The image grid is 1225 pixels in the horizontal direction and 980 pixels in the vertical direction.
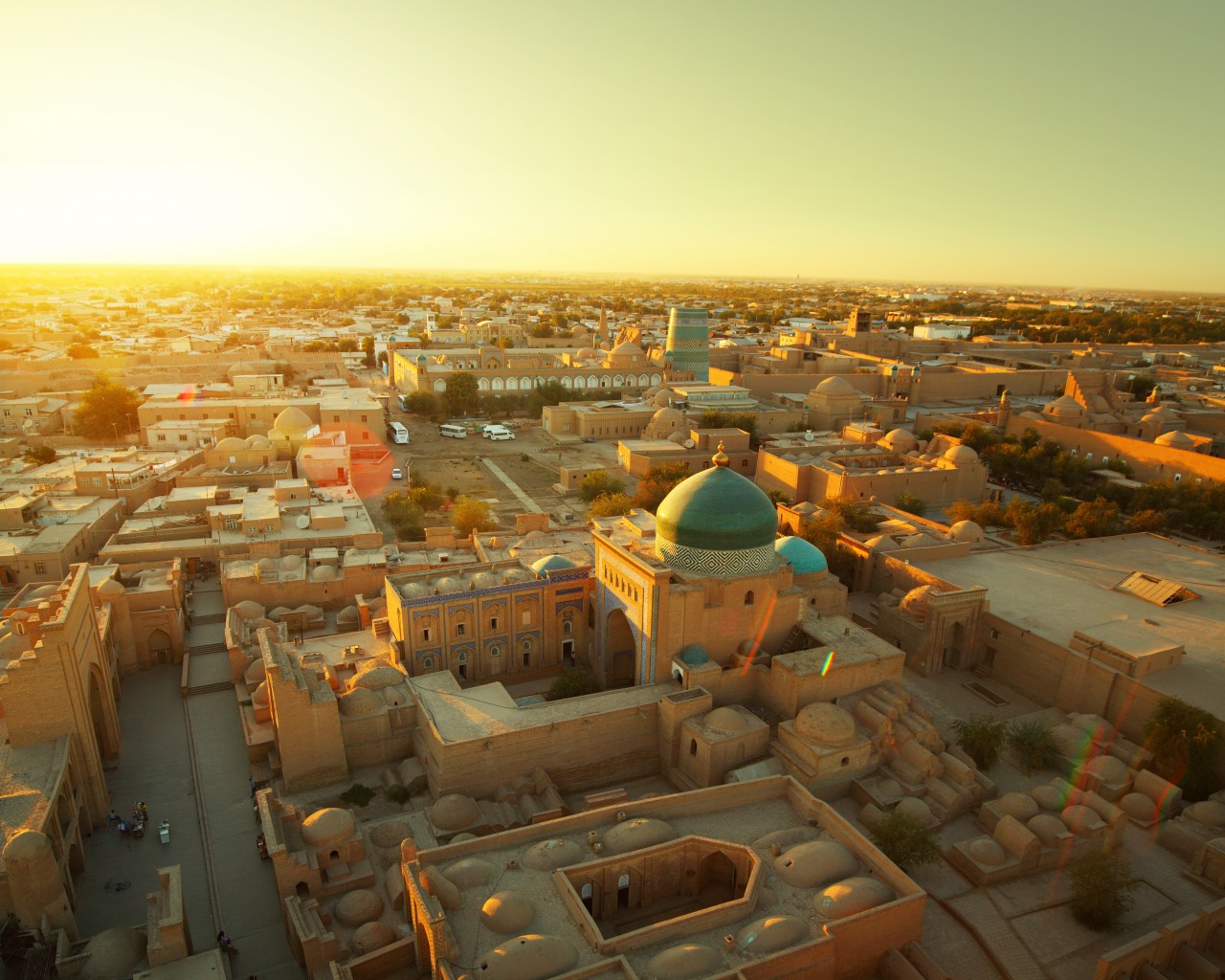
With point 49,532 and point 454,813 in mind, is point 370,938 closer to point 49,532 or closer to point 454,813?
point 454,813

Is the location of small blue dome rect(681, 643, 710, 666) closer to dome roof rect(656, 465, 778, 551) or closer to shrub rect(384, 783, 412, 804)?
dome roof rect(656, 465, 778, 551)

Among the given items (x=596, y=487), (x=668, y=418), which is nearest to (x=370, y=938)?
(x=596, y=487)

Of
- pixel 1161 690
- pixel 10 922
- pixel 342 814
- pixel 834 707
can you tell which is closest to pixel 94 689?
pixel 10 922

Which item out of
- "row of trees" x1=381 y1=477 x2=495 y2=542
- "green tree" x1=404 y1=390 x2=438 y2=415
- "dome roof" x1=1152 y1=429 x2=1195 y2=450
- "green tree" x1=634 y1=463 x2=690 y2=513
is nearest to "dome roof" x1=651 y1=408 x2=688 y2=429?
"green tree" x1=634 y1=463 x2=690 y2=513

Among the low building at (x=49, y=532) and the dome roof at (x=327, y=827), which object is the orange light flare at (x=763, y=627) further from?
the low building at (x=49, y=532)

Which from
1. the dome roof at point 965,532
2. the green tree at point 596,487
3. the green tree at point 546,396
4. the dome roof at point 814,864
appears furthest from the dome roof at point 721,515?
the green tree at point 546,396

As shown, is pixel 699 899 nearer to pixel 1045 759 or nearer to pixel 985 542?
pixel 1045 759
